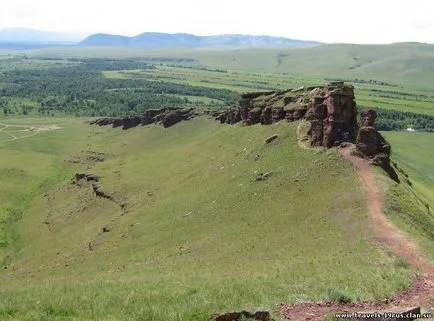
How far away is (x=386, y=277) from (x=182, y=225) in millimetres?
35473

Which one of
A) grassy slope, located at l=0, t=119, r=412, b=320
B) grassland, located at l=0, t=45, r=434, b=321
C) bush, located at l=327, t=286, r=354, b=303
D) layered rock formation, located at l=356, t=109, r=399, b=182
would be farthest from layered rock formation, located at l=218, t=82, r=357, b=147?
bush, located at l=327, t=286, r=354, b=303

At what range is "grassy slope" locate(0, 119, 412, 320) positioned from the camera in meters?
30.4

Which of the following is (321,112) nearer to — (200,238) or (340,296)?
(200,238)

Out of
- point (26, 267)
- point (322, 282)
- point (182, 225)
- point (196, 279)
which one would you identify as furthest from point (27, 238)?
point (322, 282)

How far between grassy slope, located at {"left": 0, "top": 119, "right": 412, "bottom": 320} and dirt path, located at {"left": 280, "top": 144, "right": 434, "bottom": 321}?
3.21ft

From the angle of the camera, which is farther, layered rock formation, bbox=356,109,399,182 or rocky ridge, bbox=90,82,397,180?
rocky ridge, bbox=90,82,397,180

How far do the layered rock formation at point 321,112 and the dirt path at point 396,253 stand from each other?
4459 millimetres

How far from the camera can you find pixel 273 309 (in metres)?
26.2

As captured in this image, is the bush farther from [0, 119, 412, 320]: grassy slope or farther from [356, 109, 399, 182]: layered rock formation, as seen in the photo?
[356, 109, 399, 182]: layered rock formation

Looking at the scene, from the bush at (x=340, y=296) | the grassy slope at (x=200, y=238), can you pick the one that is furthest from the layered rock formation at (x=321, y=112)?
the bush at (x=340, y=296)

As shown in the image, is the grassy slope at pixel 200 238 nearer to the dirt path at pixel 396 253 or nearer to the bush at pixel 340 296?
the dirt path at pixel 396 253

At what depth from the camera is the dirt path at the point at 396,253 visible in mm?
25922

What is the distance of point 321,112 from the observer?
75.8 metres

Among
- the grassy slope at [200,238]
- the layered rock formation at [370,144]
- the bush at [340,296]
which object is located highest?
the layered rock formation at [370,144]
